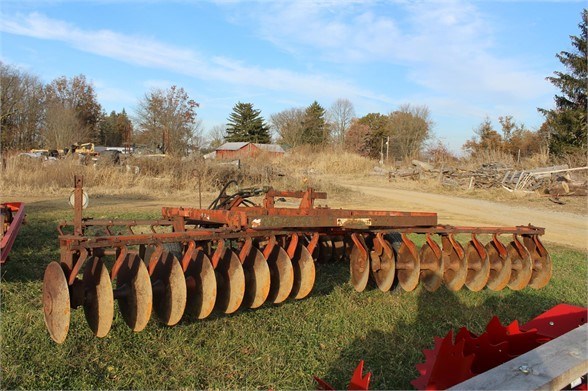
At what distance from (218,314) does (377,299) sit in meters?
1.61

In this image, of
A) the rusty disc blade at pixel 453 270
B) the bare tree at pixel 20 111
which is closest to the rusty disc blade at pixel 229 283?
the rusty disc blade at pixel 453 270

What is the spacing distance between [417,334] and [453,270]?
1.10 meters

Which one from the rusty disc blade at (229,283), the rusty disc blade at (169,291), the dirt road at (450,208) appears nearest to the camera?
the rusty disc blade at (169,291)

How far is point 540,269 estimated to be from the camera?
5125 mm

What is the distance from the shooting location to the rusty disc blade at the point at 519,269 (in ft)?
16.3

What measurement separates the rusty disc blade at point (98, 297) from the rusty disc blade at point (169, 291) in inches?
16.0

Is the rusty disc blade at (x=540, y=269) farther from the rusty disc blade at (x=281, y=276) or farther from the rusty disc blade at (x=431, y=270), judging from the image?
Result: the rusty disc blade at (x=281, y=276)

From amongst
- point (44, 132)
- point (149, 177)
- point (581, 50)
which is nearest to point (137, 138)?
point (44, 132)

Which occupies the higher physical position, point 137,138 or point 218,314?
point 137,138

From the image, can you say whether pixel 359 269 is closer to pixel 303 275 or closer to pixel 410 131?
pixel 303 275

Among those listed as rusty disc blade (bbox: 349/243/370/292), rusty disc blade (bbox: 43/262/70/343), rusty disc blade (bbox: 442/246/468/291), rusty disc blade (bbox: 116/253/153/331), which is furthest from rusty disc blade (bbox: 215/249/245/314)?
rusty disc blade (bbox: 442/246/468/291)

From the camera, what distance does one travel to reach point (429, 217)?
16.1 ft

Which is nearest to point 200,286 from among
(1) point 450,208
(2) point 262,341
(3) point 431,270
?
(2) point 262,341

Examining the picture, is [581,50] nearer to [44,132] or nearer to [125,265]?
[125,265]
